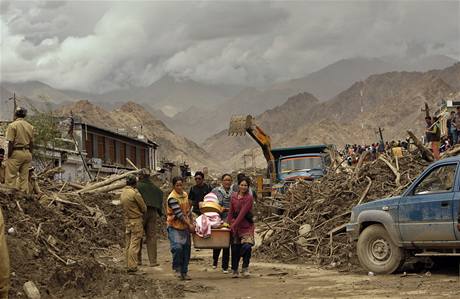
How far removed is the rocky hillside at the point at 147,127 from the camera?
4690 inches

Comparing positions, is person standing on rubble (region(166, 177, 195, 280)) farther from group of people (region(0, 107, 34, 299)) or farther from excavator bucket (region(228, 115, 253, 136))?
excavator bucket (region(228, 115, 253, 136))

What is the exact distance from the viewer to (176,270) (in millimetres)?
11719

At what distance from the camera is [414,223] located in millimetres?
10758

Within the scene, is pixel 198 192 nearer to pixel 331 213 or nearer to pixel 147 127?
pixel 331 213

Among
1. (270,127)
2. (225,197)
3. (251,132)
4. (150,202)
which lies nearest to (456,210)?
(225,197)

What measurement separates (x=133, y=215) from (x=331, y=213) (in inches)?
199

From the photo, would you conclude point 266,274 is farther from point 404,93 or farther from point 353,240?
point 404,93

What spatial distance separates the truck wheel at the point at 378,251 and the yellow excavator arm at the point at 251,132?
14321 millimetres

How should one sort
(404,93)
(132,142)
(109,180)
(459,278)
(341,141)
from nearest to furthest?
1. (459,278)
2. (109,180)
3. (132,142)
4. (341,141)
5. (404,93)

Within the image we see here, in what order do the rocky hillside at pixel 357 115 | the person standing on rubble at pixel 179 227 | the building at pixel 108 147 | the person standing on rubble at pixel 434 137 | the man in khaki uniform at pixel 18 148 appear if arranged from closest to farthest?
1. the person standing on rubble at pixel 179 227
2. the man in khaki uniform at pixel 18 148
3. the person standing on rubble at pixel 434 137
4. the building at pixel 108 147
5. the rocky hillside at pixel 357 115

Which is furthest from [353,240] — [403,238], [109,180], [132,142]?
[132,142]

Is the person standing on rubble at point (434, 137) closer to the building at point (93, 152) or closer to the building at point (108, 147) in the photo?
the building at point (93, 152)

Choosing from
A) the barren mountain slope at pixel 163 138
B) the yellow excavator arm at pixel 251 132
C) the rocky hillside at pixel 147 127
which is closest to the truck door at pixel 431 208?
the yellow excavator arm at pixel 251 132

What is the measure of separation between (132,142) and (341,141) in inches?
2405
